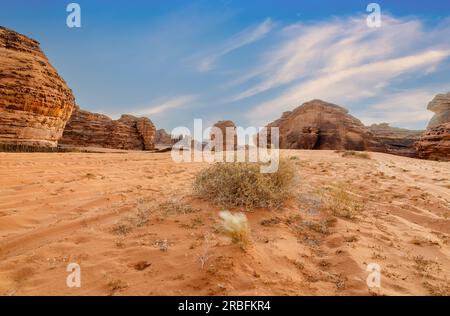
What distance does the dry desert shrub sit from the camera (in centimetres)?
444

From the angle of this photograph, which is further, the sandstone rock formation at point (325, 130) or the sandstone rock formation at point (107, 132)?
the sandstone rock formation at point (107, 132)

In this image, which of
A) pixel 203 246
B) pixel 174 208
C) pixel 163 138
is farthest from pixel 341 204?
pixel 163 138

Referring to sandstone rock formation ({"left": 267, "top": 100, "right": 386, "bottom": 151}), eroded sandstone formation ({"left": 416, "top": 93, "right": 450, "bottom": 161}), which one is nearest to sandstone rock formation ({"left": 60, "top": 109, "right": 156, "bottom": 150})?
sandstone rock formation ({"left": 267, "top": 100, "right": 386, "bottom": 151})

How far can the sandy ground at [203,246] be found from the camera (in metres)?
2.32

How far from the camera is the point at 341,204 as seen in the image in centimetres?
488

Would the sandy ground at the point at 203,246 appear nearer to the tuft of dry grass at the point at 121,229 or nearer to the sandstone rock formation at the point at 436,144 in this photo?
the tuft of dry grass at the point at 121,229

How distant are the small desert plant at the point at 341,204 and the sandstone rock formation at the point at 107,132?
127 ft

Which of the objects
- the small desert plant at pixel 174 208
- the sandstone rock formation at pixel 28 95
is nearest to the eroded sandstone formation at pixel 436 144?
the small desert plant at pixel 174 208

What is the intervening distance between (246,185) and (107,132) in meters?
40.5

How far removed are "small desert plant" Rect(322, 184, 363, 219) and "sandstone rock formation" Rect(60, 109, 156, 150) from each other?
38.6 meters

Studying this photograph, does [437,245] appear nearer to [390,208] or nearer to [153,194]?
[390,208]

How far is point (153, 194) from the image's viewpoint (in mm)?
5766

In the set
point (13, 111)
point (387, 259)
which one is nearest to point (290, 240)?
point (387, 259)

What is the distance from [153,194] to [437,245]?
469 centimetres
